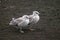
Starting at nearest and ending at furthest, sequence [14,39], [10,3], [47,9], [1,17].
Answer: [14,39] → [1,17] → [47,9] → [10,3]

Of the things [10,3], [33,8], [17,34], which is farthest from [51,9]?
[17,34]

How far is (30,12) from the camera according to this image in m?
9.06

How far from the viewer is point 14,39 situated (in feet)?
21.1

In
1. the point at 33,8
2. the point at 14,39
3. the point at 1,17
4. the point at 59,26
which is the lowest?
the point at 14,39

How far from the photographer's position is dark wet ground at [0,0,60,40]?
665cm

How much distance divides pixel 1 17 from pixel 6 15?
0.30 metres

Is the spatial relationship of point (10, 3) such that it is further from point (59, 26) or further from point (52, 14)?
point (59, 26)

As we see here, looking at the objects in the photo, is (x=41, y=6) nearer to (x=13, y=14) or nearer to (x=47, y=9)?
(x=47, y=9)

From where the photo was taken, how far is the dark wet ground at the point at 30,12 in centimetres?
665

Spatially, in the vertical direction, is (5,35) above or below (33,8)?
below

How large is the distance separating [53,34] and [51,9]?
271cm

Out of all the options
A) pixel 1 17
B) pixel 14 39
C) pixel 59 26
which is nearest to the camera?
pixel 14 39

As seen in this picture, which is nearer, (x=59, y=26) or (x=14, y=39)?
(x=14, y=39)

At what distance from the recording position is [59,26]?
23.9ft
